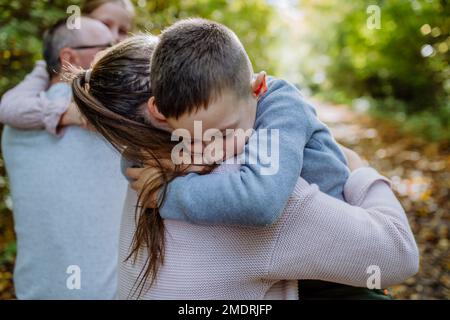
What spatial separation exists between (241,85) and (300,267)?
0.55 meters

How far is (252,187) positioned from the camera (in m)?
1.28

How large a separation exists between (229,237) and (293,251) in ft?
0.61

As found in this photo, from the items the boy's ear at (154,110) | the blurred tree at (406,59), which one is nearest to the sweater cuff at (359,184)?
the boy's ear at (154,110)

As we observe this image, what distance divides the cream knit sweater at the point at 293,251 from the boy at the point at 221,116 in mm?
86

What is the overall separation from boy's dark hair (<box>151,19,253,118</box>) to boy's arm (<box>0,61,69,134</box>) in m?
1.14

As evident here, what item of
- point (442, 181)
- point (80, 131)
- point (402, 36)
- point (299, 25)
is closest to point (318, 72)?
point (299, 25)

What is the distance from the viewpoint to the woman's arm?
1.36 metres

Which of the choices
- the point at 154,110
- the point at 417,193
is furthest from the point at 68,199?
the point at 417,193

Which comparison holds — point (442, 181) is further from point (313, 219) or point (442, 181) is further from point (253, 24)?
point (313, 219)

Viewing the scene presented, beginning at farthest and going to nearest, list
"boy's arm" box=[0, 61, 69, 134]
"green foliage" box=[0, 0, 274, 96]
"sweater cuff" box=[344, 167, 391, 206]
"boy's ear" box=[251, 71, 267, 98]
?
"green foliage" box=[0, 0, 274, 96] < "boy's arm" box=[0, 61, 69, 134] < "sweater cuff" box=[344, 167, 391, 206] < "boy's ear" box=[251, 71, 267, 98]

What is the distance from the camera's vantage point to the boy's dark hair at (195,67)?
1.30 metres

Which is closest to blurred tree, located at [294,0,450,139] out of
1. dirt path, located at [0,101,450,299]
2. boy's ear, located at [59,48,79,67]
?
dirt path, located at [0,101,450,299]

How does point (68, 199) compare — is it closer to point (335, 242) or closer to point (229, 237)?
point (229, 237)

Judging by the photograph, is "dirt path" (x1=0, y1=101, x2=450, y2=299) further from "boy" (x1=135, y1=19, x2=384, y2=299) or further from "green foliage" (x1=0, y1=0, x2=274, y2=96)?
"boy" (x1=135, y1=19, x2=384, y2=299)
